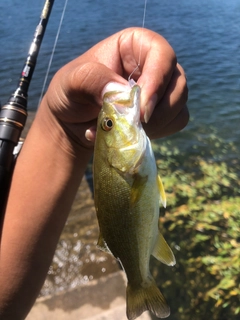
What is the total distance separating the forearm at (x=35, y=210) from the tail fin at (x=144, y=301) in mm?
800

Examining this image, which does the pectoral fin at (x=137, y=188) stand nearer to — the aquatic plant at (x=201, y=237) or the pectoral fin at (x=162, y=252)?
the pectoral fin at (x=162, y=252)

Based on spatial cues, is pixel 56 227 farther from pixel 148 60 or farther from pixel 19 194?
pixel 148 60

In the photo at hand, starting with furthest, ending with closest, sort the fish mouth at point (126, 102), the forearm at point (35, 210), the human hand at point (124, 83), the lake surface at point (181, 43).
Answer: the lake surface at point (181, 43) < the forearm at point (35, 210) < the human hand at point (124, 83) < the fish mouth at point (126, 102)

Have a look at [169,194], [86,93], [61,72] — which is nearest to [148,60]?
[86,93]

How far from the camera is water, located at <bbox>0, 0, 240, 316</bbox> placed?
282 inches

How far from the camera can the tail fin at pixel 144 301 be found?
62.8 inches

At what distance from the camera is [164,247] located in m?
1.71

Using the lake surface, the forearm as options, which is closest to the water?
the lake surface

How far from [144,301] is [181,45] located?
1121cm

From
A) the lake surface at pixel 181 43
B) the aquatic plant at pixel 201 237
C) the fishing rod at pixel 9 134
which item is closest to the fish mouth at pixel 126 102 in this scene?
the fishing rod at pixel 9 134

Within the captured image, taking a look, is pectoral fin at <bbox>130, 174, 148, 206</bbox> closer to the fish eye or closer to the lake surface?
the fish eye

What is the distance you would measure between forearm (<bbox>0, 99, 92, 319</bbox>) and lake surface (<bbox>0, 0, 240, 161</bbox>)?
466 cm

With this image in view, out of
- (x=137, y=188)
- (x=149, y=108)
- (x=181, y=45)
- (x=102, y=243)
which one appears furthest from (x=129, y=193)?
(x=181, y=45)

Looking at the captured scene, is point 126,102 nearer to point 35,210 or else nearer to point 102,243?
point 102,243
